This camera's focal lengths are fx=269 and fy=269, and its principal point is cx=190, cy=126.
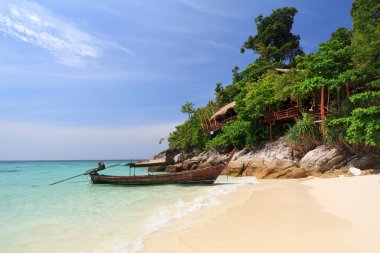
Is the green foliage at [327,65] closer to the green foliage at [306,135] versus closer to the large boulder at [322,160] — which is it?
the green foliage at [306,135]

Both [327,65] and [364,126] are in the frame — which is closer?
[364,126]

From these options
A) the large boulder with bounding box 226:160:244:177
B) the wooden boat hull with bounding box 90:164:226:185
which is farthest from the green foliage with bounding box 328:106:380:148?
the large boulder with bounding box 226:160:244:177

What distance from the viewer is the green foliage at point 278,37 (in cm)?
3375

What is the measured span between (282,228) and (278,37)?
1369 inches

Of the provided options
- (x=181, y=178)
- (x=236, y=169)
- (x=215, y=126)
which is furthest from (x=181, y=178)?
(x=215, y=126)

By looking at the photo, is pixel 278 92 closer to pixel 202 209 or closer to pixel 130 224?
pixel 202 209

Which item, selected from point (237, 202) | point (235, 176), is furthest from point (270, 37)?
point (237, 202)

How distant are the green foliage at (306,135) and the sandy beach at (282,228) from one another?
8.13m

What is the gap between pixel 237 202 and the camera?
26.6 ft

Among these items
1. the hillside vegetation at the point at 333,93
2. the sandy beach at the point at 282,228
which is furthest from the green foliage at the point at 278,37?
the sandy beach at the point at 282,228

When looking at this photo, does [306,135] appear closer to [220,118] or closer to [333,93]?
[333,93]

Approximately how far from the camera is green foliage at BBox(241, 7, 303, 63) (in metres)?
33.8

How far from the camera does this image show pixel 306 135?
51.0ft

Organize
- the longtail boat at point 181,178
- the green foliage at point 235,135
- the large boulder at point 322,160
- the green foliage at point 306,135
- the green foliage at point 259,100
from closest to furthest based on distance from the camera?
the large boulder at point 322,160, the longtail boat at point 181,178, the green foliage at point 306,135, the green foliage at point 259,100, the green foliage at point 235,135
